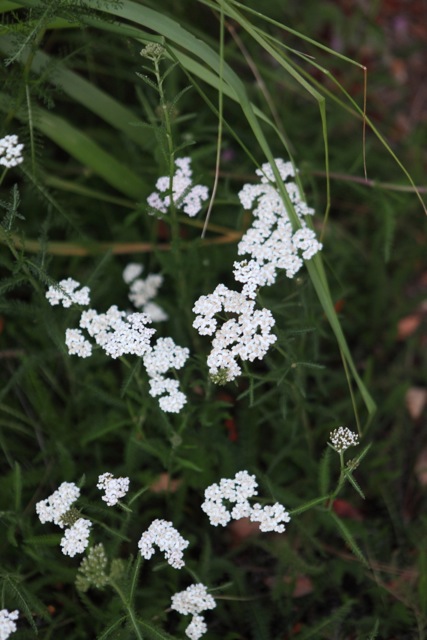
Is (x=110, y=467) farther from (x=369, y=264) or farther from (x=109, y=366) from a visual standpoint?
(x=369, y=264)

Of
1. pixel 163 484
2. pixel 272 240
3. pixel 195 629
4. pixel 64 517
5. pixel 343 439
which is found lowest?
pixel 195 629

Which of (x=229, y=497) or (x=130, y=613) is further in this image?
(x=229, y=497)

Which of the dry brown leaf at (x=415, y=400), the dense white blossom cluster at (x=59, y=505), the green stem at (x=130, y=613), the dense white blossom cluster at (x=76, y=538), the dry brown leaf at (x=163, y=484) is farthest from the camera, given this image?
the dry brown leaf at (x=415, y=400)

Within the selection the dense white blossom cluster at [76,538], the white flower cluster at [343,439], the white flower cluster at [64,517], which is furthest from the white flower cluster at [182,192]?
the dense white blossom cluster at [76,538]

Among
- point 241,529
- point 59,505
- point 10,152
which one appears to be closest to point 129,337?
point 59,505

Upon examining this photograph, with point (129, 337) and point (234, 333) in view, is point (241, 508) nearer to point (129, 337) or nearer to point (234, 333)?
point (234, 333)

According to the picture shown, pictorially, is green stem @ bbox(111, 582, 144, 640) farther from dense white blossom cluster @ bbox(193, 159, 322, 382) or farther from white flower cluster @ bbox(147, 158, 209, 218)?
white flower cluster @ bbox(147, 158, 209, 218)

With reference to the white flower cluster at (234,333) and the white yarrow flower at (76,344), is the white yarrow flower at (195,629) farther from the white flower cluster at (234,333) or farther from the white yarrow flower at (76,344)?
the white yarrow flower at (76,344)
